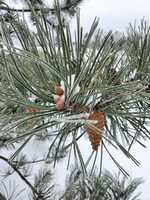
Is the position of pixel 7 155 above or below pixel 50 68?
below

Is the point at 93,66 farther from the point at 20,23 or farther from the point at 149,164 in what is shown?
the point at 149,164

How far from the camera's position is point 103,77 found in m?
0.39

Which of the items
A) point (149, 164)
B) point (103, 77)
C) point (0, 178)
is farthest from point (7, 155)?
point (103, 77)

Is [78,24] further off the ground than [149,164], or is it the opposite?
[78,24]

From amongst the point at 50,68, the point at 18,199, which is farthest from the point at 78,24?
the point at 18,199

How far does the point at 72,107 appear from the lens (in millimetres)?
350

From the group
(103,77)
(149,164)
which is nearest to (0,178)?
(149,164)

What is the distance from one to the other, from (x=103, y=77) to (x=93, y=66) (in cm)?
4

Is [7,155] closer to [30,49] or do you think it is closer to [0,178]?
[0,178]

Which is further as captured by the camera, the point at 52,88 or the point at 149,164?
the point at 149,164

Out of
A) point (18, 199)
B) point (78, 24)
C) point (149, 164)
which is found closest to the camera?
point (78, 24)

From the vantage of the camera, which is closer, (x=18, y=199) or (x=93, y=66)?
(x=93, y=66)

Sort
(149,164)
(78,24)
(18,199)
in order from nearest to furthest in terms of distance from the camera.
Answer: (78,24), (18,199), (149,164)

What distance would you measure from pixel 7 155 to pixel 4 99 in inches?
58.5
